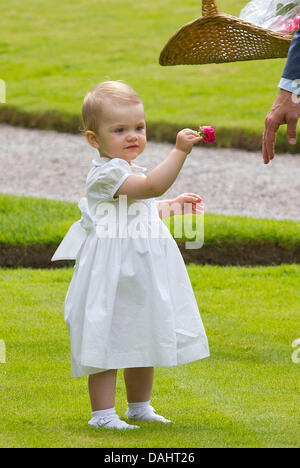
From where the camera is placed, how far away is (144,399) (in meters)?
3.00

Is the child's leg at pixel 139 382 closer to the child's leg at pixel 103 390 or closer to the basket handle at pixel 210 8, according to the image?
the child's leg at pixel 103 390

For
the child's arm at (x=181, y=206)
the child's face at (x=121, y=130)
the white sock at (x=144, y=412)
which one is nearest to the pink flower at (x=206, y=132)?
the child's face at (x=121, y=130)

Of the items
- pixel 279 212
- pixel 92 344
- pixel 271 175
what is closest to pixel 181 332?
pixel 92 344

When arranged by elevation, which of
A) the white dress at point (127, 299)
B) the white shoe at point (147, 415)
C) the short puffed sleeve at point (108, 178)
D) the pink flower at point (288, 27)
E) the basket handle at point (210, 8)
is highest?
the basket handle at point (210, 8)

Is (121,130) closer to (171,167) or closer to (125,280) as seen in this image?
(171,167)

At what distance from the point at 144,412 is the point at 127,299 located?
1.40 ft

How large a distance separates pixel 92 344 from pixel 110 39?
11758mm

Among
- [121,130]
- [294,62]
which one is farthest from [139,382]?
[294,62]

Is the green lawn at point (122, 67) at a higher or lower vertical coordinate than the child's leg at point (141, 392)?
lower

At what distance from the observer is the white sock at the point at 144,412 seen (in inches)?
118

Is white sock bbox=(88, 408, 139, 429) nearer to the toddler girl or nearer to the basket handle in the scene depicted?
the toddler girl

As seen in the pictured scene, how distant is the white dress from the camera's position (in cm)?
284

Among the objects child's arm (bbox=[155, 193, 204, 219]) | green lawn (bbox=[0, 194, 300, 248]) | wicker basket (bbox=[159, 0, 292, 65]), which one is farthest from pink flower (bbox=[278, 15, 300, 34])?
green lawn (bbox=[0, 194, 300, 248])

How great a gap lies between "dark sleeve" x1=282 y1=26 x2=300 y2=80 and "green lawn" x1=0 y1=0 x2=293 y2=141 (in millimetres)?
6309
